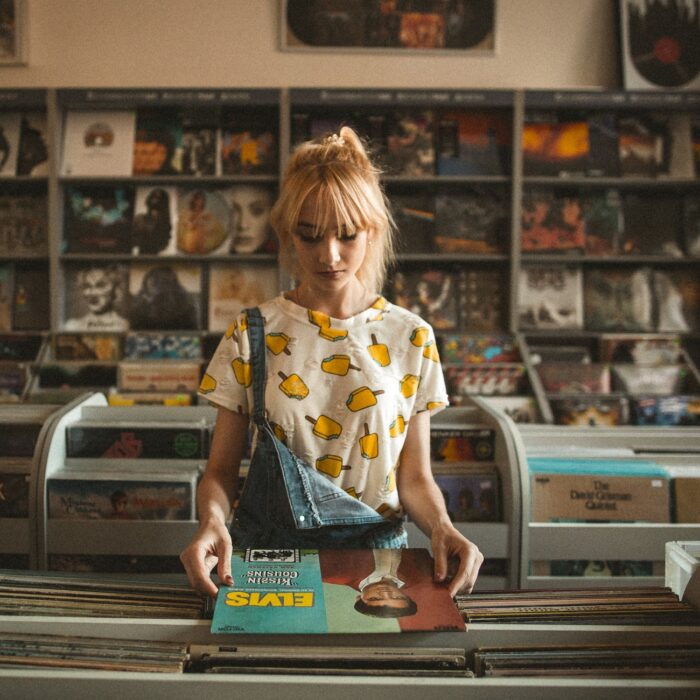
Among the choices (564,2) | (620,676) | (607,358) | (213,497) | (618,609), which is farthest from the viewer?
(564,2)

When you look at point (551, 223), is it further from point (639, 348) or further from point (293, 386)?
point (293, 386)

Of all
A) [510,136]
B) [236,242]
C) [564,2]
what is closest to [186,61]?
[236,242]

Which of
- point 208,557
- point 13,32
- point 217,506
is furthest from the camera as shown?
point 13,32

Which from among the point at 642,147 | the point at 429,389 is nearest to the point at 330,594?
the point at 429,389

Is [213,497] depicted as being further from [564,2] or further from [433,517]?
[564,2]

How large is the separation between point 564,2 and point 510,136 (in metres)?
0.98

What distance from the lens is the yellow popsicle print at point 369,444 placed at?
3.89ft

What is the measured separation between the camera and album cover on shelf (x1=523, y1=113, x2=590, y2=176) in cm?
385

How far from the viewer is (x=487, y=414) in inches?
76.2

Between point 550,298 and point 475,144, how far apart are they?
38.6 inches

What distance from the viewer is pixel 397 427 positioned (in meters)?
1.22

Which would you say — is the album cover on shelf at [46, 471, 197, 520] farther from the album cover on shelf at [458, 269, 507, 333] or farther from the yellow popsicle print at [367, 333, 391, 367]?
the album cover on shelf at [458, 269, 507, 333]

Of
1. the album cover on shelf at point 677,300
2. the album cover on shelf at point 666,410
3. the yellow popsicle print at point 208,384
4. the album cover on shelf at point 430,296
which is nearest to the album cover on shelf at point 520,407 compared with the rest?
the album cover on shelf at point 666,410

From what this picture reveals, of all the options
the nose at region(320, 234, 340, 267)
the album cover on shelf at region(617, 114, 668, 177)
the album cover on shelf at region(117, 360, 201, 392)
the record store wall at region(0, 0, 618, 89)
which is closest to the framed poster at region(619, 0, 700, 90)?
the record store wall at region(0, 0, 618, 89)
